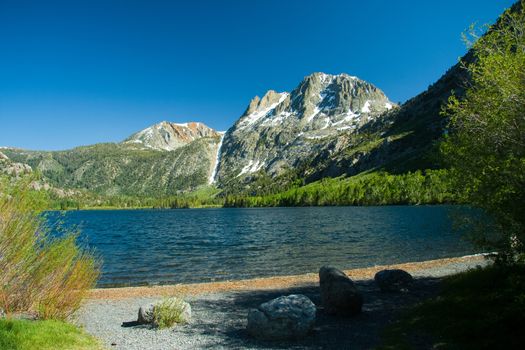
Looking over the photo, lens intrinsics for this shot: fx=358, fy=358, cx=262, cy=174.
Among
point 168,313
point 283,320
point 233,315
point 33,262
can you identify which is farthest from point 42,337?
point 233,315

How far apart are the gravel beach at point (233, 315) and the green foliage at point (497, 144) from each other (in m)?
7.20

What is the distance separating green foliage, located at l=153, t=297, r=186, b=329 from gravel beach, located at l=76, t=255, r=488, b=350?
493 mm

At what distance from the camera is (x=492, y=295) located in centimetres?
1579

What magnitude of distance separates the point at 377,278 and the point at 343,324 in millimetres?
8467

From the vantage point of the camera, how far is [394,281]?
81.5 feet

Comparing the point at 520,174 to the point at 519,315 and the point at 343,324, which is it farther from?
the point at 343,324

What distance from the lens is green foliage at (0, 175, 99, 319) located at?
15.6 metres

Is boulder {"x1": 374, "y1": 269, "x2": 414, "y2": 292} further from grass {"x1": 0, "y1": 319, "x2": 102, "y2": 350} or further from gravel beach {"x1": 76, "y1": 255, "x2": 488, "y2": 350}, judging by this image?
grass {"x1": 0, "y1": 319, "x2": 102, "y2": 350}

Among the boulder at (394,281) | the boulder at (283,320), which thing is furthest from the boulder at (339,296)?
the boulder at (394,281)

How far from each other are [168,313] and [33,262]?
6897 mm

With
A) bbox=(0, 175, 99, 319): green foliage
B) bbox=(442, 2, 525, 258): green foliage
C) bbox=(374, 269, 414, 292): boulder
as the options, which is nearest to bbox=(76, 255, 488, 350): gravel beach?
bbox=(374, 269, 414, 292): boulder

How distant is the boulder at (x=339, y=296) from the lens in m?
19.4

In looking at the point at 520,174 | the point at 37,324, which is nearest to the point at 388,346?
the point at 520,174

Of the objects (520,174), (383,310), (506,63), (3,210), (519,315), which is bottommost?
(383,310)
